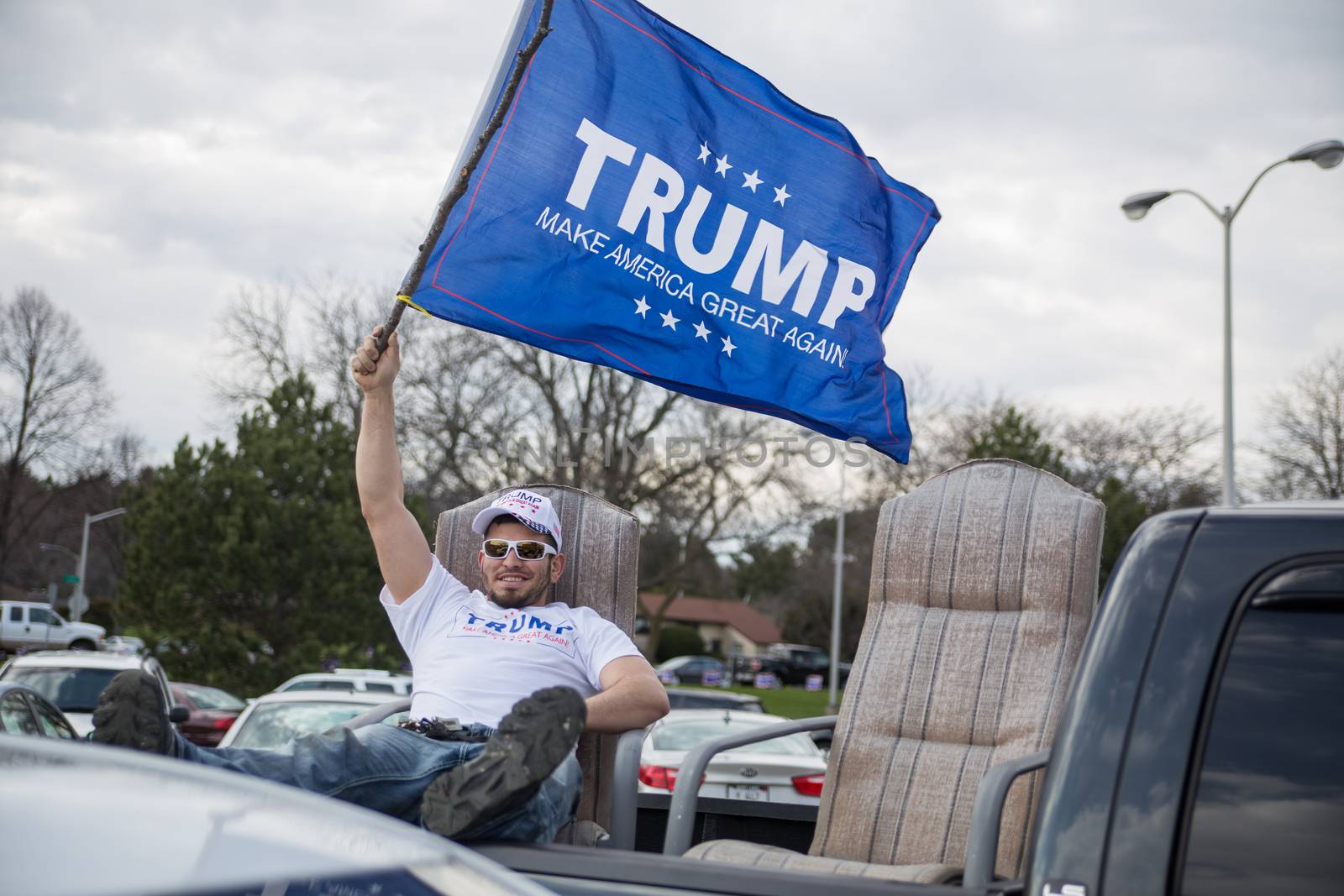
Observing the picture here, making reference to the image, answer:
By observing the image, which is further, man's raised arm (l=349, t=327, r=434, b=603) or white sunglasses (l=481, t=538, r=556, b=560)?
white sunglasses (l=481, t=538, r=556, b=560)

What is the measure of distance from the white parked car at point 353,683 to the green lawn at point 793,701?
73.5 ft

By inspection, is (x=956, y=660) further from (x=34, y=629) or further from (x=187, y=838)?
(x=34, y=629)

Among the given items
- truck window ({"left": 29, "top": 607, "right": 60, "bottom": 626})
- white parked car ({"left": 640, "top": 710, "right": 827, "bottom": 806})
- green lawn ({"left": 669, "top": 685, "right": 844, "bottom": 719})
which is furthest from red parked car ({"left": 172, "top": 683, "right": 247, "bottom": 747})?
truck window ({"left": 29, "top": 607, "right": 60, "bottom": 626})

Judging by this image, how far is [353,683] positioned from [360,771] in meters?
13.7

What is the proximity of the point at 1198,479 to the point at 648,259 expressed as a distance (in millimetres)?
44060

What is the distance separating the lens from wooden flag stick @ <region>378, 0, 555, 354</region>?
12.2ft

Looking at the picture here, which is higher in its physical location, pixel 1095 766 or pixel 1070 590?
pixel 1070 590

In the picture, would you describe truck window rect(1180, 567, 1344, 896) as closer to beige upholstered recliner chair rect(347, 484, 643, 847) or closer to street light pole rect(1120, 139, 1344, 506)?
beige upholstered recliner chair rect(347, 484, 643, 847)

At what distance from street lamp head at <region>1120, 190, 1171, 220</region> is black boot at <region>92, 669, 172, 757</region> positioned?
16.8 meters

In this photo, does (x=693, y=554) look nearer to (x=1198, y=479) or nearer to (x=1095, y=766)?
(x=1198, y=479)

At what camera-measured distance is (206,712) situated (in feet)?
56.9

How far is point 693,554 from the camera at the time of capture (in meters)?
38.9

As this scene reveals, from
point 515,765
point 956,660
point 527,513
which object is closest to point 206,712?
point 527,513

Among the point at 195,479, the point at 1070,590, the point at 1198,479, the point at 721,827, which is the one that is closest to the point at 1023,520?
the point at 1070,590
